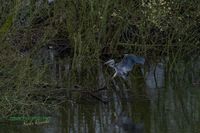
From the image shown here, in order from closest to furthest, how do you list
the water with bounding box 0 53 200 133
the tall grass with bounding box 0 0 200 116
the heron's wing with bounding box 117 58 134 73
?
the water with bounding box 0 53 200 133
the tall grass with bounding box 0 0 200 116
the heron's wing with bounding box 117 58 134 73

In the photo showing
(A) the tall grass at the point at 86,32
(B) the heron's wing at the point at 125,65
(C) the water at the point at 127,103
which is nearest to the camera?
(C) the water at the point at 127,103

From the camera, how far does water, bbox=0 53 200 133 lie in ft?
25.3

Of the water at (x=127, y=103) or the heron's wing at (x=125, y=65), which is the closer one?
the water at (x=127, y=103)

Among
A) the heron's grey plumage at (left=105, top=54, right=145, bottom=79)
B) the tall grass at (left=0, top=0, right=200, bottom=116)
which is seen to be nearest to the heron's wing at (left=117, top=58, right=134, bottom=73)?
the heron's grey plumage at (left=105, top=54, right=145, bottom=79)

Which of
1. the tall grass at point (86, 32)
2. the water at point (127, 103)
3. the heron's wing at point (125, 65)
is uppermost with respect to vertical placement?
the tall grass at point (86, 32)

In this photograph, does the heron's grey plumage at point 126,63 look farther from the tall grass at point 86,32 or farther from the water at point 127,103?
the tall grass at point 86,32

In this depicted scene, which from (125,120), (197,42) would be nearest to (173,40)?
(197,42)

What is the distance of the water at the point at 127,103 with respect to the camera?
7723 millimetres

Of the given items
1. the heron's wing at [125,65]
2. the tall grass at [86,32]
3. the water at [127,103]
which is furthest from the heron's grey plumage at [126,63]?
the tall grass at [86,32]

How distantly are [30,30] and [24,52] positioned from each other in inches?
25.3

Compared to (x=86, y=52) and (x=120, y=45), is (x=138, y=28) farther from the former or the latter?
(x=86, y=52)

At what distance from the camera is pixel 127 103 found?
9.17 meters

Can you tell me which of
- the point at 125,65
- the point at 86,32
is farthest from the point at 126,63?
the point at 86,32

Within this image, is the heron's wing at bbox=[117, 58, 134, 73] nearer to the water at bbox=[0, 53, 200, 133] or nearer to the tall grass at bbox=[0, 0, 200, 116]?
the water at bbox=[0, 53, 200, 133]
